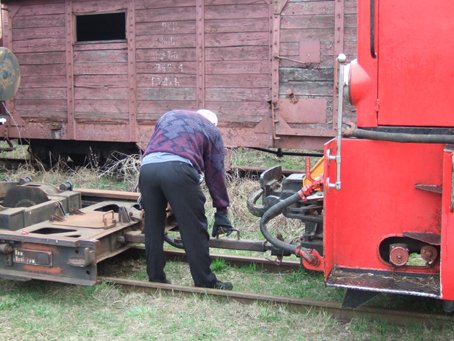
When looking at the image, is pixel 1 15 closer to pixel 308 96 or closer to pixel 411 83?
pixel 308 96

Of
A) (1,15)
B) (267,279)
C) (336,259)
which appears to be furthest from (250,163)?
(336,259)

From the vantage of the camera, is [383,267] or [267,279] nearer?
[383,267]

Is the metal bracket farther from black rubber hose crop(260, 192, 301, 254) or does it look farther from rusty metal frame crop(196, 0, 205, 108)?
rusty metal frame crop(196, 0, 205, 108)

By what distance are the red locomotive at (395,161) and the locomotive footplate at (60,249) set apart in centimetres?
197

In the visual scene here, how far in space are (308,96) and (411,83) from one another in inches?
212

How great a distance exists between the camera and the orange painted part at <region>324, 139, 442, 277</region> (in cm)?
344

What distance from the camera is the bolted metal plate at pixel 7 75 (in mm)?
6379

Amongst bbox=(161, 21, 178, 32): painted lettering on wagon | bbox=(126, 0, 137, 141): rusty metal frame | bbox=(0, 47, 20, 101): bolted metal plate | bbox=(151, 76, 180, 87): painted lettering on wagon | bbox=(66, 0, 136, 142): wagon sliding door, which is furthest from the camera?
bbox=(66, 0, 136, 142): wagon sliding door

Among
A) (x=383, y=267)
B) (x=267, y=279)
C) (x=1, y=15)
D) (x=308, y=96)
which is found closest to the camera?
(x=383, y=267)

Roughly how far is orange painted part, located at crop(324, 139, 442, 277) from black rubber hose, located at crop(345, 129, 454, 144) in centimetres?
8

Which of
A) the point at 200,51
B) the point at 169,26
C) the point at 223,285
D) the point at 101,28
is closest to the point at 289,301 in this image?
the point at 223,285

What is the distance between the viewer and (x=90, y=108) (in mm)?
10227

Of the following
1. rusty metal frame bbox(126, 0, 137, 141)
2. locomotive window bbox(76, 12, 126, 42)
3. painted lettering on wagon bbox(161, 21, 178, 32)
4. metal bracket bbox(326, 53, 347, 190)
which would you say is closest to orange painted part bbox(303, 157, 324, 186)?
metal bracket bbox(326, 53, 347, 190)

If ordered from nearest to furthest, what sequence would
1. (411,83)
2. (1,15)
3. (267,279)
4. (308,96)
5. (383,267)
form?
(411,83) → (383,267) → (267,279) → (308,96) → (1,15)
